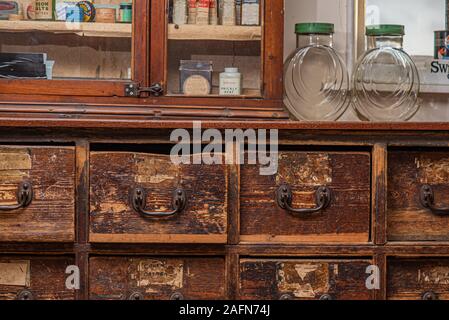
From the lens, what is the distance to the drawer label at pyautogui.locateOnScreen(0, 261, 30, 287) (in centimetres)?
169

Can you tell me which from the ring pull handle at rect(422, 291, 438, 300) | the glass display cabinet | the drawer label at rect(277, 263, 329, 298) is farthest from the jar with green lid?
the ring pull handle at rect(422, 291, 438, 300)

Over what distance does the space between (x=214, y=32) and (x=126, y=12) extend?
0.72 feet

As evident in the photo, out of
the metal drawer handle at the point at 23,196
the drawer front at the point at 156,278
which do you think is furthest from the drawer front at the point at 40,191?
the drawer front at the point at 156,278

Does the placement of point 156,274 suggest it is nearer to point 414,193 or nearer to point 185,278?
point 185,278

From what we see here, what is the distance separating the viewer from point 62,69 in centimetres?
187

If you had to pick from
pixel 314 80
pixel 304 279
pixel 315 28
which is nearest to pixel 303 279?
pixel 304 279

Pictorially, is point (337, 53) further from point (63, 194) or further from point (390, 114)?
point (63, 194)

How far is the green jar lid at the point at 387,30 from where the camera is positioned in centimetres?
202

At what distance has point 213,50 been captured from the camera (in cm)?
188

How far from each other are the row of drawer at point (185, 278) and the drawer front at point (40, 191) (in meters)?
0.08

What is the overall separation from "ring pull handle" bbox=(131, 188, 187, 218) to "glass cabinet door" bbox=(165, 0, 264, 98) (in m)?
0.30

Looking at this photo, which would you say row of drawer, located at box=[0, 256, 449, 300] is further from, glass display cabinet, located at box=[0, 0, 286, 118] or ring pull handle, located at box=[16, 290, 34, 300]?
glass display cabinet, located at box=[0, 0, 286, 118]

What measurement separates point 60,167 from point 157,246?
0.90 feet

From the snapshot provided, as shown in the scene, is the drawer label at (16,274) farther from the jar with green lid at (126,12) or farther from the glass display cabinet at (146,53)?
the jar with green lid at (126,12)
